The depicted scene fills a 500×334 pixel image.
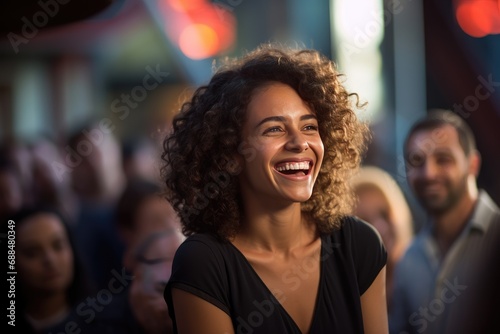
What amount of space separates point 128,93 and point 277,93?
7.49 metres

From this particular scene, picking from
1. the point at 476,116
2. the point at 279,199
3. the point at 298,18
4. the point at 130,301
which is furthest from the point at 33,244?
the point at 298,18

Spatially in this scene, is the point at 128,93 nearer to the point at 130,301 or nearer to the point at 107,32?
the point at 107,32

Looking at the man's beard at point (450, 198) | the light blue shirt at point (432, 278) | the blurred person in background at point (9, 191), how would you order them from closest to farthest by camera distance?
the light blue shirt at point (432, 278), the man's beard at point (450, 198), the blurred person in background at point (9, 191)

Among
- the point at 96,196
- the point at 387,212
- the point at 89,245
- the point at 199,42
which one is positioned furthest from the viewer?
the point at 199,42

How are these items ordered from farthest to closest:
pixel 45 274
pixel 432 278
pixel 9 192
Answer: pixel 9 192
pixel 432 278
pixel 45 274

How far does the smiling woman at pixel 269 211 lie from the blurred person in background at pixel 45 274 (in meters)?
1.08

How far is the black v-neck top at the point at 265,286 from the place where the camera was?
6.09ft

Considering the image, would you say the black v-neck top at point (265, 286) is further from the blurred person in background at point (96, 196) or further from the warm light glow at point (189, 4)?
the warm light glow at point (189, 4)

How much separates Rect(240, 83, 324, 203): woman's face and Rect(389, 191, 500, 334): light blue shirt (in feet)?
4.74

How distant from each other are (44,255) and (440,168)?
1.84 meters

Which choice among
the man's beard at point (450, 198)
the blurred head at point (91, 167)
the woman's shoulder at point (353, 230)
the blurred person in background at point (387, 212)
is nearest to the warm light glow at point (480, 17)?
the blurred person in background at point (387, 212)

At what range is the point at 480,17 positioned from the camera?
592 cm

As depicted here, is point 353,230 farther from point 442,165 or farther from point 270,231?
point 442,165

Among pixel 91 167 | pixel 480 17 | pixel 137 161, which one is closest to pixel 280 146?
pixel 91 167
